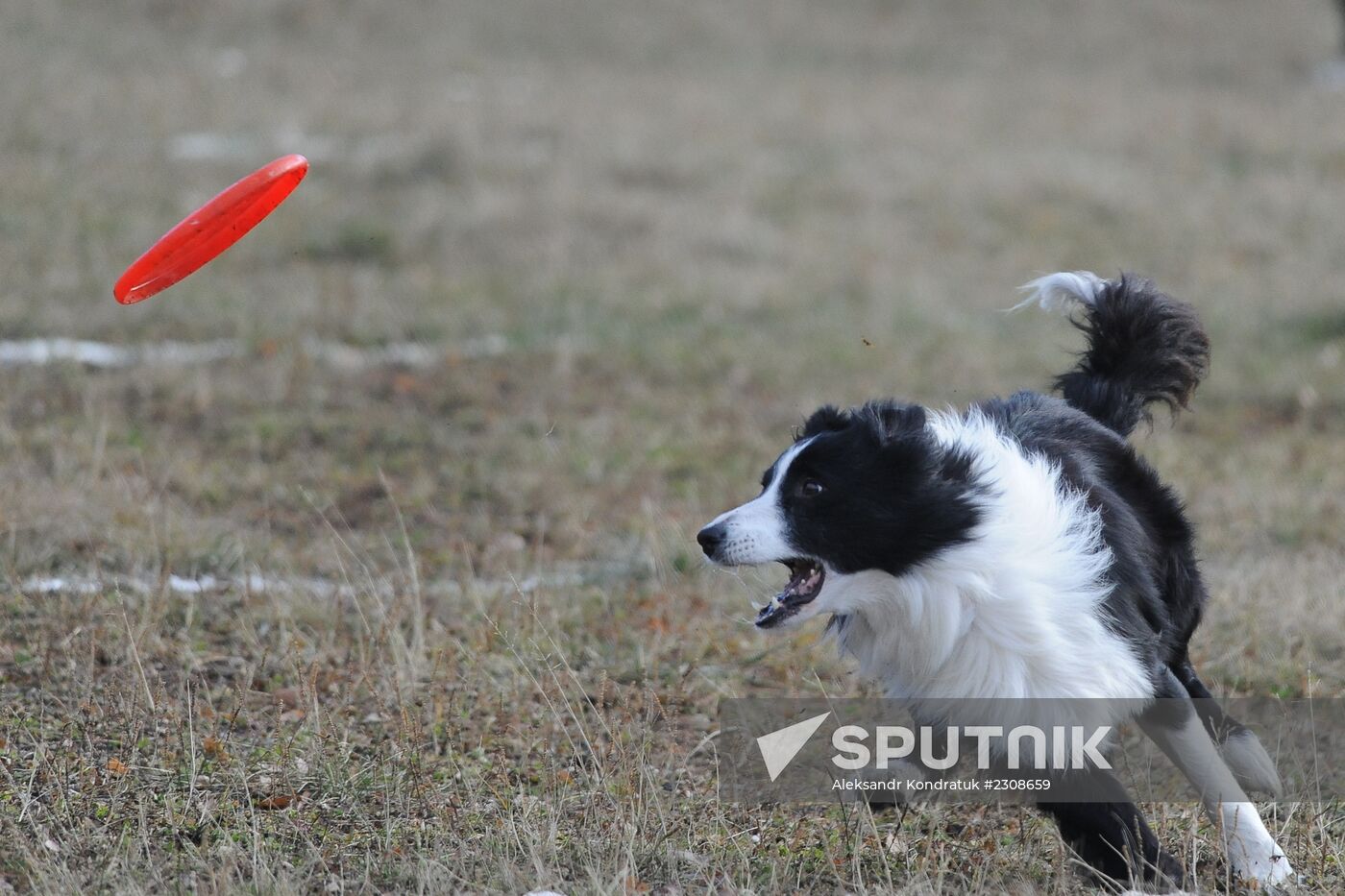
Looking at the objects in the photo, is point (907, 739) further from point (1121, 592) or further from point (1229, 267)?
point (1229, 267)

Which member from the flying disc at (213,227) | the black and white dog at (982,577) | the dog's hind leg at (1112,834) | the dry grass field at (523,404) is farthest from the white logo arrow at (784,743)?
the flying disc at (213,227)

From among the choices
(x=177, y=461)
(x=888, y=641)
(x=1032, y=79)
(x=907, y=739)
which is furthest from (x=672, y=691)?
(x=1032, y=79)

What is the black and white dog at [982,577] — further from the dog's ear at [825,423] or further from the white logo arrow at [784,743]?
the white logo arrow at [784,743]

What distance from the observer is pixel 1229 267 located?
46.9 ft

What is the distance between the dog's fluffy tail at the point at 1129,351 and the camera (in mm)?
4879

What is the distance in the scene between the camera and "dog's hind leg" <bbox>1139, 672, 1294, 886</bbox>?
3.95 metres

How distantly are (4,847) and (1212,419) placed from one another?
8308 millimetres

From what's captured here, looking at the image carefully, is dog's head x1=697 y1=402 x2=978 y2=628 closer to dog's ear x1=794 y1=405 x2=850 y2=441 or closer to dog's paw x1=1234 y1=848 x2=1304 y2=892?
dog's ear x1=794 y1=405 x2=850 y2=441

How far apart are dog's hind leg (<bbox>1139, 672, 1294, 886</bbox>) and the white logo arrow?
1.20 metres

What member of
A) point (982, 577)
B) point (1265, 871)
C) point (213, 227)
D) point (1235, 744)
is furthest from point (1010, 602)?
point (213, 227)

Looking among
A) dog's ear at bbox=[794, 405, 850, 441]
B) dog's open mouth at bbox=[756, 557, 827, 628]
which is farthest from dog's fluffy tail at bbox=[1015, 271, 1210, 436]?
dog's open mouth at bbox=[756, 557, 827, 628]

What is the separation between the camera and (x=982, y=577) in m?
3.80

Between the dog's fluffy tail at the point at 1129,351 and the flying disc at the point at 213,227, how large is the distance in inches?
107

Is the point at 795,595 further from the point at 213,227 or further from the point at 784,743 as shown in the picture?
the point at 213,227
